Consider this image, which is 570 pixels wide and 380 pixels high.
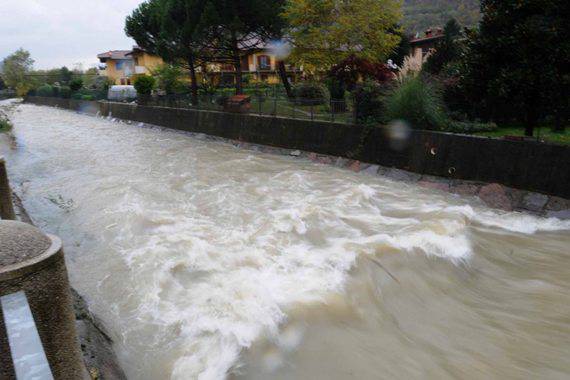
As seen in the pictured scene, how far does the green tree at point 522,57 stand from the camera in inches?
368

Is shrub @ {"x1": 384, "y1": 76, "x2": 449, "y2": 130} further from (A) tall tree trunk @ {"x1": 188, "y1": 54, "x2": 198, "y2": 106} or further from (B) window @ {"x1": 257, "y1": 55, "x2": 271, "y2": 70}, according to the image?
(B) window @ {"x1": 257, "y1": 55, "x2": 271, "y2": 70}

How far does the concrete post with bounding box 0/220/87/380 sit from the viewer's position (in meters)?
2.27

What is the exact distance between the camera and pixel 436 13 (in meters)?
64.5

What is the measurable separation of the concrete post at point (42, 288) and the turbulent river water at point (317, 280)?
194 centimetres

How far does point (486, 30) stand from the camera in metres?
10.7

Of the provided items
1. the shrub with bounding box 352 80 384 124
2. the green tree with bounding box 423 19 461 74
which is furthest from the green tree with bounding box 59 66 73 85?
the shrub with bounding box 352 80 384 124

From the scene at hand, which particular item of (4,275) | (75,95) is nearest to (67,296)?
(4,275)

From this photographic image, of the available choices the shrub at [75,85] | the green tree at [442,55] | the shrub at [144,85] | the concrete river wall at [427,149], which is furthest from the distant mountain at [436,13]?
the concrete river wall at [427,149]

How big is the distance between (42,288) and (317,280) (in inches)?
156

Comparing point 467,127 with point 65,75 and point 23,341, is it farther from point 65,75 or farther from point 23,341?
point 65,75

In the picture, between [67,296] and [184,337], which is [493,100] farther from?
[67,296]

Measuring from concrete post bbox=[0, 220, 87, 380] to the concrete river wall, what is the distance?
30.4 ft

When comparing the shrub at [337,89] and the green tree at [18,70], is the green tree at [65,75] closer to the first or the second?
the green tree at [18,70]

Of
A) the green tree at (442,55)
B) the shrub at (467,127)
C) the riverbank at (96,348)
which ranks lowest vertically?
the riverbank at (96,348)
